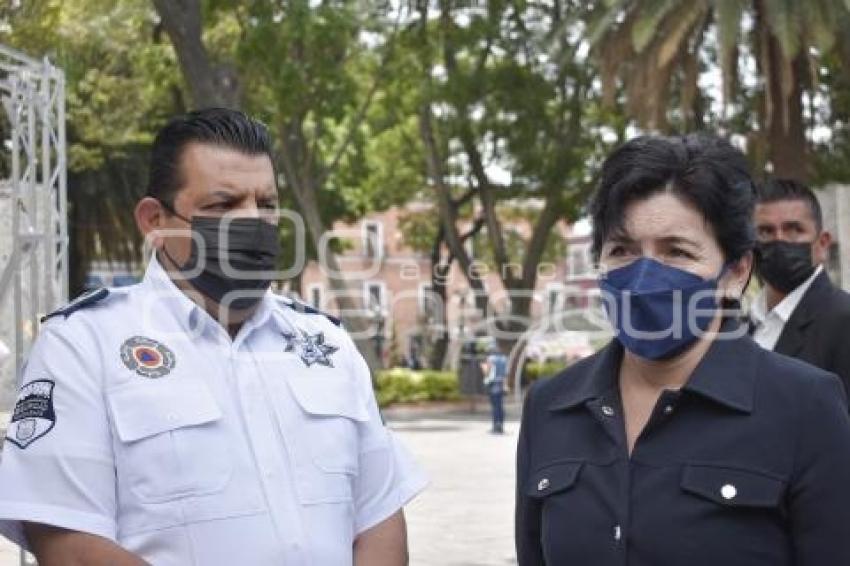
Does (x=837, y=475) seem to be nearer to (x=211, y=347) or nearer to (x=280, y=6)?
(x=211, y=347)

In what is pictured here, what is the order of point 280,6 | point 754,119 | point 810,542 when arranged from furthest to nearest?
1. point 754,119
2. point 280,6
3. point 810,542

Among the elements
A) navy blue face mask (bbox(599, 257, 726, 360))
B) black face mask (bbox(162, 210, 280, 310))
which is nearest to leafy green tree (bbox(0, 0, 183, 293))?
black face mask (bbox(162, 210, 280, 310))

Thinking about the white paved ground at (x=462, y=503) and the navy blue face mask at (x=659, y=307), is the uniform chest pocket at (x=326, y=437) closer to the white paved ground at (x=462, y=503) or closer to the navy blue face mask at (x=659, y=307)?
the navy blue face mask at (x=659, y=307)

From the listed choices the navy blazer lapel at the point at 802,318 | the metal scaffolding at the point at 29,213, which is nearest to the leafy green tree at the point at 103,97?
the metal scaffolding at the point at 29,213

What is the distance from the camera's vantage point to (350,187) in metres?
33.3

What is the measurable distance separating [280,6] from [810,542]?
16.5m

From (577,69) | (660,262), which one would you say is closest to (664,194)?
(660,262)

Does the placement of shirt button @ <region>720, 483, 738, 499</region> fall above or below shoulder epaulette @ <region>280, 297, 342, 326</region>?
below

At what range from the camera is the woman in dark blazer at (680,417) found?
8.43 ft

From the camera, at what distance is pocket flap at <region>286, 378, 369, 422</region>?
299 centimetres

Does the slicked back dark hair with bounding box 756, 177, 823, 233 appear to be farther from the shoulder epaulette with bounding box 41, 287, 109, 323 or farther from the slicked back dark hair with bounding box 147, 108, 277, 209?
the shoulder epaulette with bounding box 41, 287, 109, 323

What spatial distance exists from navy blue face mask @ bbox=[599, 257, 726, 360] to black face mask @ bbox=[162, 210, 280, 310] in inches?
30.4

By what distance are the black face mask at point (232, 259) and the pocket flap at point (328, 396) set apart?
21 cm

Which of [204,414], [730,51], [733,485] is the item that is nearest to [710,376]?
[733,485]
